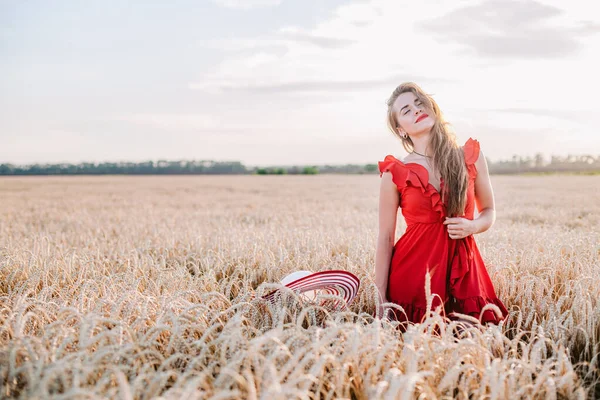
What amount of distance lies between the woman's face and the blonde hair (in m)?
0.03

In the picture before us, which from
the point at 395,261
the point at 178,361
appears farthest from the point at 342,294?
the point at 178,361

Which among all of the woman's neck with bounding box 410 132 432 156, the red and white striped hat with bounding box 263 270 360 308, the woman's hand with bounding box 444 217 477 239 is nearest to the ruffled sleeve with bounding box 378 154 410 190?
the woman's neck with bounding box 410 132 432 156

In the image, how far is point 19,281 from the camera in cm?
369

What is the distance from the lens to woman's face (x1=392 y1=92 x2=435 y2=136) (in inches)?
125

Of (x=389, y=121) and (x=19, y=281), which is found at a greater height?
(x=389, y=121)

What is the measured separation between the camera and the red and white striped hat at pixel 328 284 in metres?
2.87

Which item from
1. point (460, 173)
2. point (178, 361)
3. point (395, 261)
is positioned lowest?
point (178, 361)

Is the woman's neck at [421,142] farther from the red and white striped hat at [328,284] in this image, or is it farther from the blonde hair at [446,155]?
the red and white striped hat at [328,284]

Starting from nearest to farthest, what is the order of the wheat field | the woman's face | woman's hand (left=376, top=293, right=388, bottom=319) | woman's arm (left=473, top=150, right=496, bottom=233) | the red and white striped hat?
1. the wheat field
2. the red and white striped hat
3. woman's hand (left=376, top=293, right=388, bottom=319)
4. the woman's face
5. woman's arm (left=473, top=150, right=496, bottom=233)

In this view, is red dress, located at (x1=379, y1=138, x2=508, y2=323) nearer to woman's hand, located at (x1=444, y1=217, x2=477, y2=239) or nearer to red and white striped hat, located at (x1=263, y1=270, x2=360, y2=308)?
woman's hand, located at (x1=444, y1=217, x2=477, y2=239)

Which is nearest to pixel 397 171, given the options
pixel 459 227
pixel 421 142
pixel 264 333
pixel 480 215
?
pixel 421 142

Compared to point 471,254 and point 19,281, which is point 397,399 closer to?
point 471,254

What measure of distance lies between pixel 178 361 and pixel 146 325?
0.37 meters

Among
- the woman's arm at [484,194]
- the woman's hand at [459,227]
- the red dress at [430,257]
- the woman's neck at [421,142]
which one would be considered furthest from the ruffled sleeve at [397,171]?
the woman's arm at [484,194]
